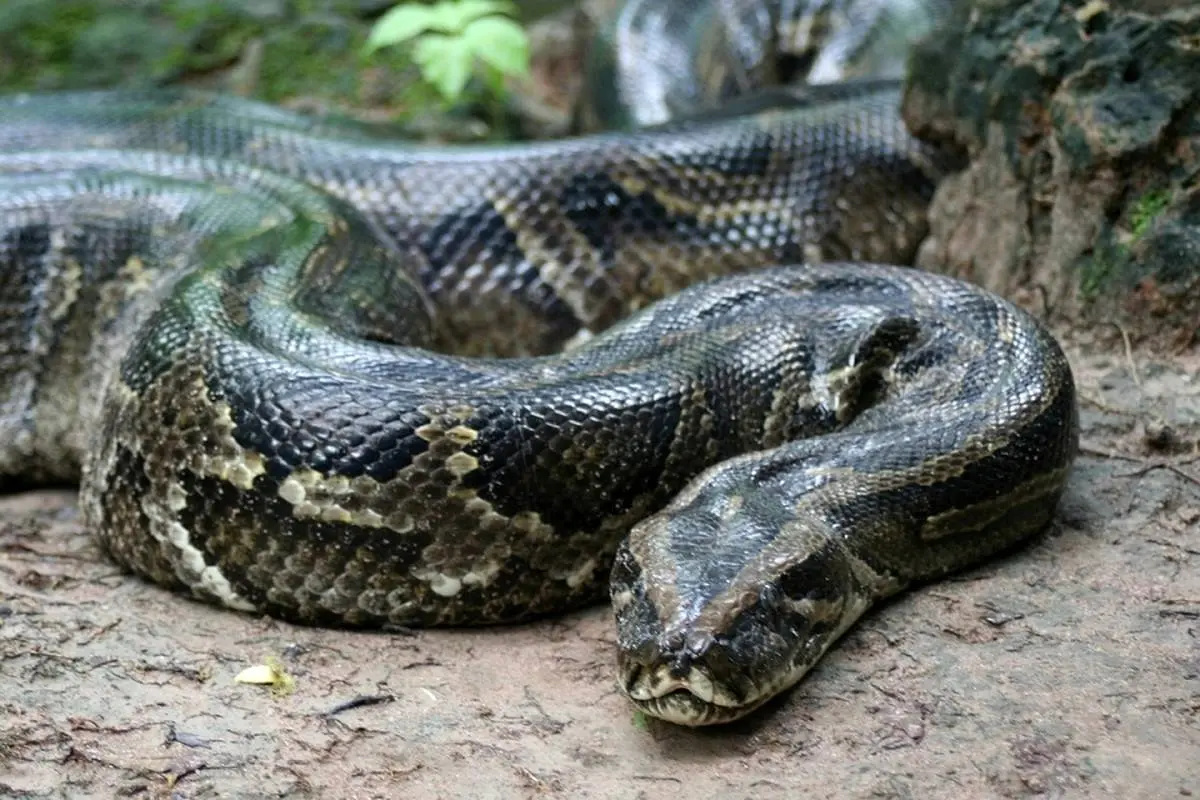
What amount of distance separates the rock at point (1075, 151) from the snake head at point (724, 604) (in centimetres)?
222

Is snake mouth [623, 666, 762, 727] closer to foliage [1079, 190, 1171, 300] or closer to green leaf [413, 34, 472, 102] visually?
foliage [1079, 190, 1171, 300]

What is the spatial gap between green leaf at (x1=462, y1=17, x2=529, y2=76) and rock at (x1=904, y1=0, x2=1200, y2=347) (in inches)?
140

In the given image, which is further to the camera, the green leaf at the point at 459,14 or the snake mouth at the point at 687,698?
the green leaf at the point at 459,14

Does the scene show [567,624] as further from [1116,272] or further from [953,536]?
[1116,272]

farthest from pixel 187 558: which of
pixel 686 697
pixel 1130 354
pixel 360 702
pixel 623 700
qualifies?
pixel 1130 354

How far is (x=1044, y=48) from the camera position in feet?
19.0

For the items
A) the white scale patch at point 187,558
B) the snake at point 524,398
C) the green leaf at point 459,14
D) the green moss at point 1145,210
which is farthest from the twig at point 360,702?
the green leaf at point 459,14

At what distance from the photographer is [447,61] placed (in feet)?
30.1

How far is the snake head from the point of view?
3625 mm

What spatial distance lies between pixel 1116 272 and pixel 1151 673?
7.79ft

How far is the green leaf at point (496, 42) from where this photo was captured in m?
9.19

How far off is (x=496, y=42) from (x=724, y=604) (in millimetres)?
6445

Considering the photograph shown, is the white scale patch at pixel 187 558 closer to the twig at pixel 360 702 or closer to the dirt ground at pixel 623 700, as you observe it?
the dirt ground at pixel 623 700

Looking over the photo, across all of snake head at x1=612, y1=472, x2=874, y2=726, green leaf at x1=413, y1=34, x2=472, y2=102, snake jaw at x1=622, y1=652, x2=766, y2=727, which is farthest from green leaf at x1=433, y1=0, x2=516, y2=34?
snake jaw at x1=622, y1=652, x2=766, y2=727
